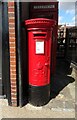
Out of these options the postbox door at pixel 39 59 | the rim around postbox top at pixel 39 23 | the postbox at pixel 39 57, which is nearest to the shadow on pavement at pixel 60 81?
the postbox at pixel 39 57

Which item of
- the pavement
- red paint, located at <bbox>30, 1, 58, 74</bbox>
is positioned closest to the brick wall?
the pavement

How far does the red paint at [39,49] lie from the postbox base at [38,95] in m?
0.09

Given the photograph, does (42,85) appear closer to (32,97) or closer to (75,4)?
(32,97)

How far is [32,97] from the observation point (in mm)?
5121

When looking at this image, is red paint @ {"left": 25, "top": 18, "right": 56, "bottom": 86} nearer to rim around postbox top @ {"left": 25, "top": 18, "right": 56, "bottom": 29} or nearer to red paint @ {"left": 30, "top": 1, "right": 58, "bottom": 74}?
rim around postbox top @ {"left": 25, "top": 18, "right": 56, "bottom": 29}

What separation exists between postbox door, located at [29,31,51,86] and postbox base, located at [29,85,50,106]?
92 mm

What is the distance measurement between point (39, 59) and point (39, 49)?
0.70 feet

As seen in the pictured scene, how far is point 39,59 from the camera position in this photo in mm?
4926

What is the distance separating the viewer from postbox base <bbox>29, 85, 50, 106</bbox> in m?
5.05

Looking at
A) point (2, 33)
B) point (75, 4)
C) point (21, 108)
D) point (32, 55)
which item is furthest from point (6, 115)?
point (75, 4)

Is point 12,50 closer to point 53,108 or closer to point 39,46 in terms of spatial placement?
point 39,46

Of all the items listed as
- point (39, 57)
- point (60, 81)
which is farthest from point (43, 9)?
point (39, 57)

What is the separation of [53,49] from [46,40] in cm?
239

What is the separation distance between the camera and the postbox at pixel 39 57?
4770 mm
